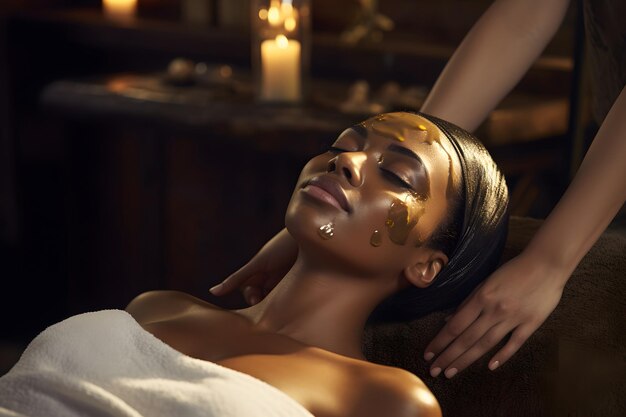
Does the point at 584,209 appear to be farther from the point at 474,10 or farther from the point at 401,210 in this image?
the point at 474,10

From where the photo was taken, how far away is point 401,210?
1.52 m

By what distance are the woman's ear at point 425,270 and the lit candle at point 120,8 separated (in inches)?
112

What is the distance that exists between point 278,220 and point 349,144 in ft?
6.02

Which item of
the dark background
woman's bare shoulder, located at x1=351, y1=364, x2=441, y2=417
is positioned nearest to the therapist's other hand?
woman's bare shoulder, located at x1=351, y1=364, x2=441, y2=417

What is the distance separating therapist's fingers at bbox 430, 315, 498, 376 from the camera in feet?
5.02

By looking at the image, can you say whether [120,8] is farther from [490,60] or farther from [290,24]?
[490,60]

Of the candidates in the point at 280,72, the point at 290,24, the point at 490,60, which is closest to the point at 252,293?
the point at 490,60

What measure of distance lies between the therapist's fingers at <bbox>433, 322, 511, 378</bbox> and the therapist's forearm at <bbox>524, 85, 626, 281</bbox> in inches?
4.1

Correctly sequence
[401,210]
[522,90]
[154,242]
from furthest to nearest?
[154,242], [522,90], [401,210]

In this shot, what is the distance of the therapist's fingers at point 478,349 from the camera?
5.01 feet

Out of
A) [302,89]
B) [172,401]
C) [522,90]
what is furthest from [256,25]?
[172,401]

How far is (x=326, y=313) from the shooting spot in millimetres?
1563

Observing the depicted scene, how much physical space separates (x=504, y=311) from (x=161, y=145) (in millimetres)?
2287

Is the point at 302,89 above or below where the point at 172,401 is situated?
below
